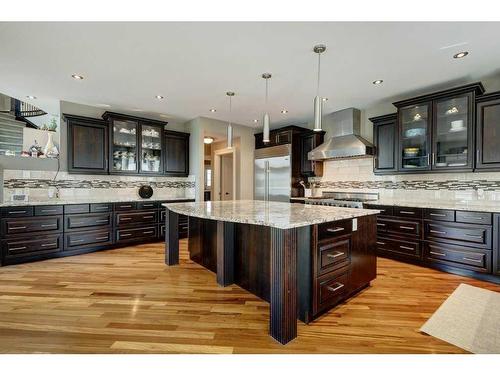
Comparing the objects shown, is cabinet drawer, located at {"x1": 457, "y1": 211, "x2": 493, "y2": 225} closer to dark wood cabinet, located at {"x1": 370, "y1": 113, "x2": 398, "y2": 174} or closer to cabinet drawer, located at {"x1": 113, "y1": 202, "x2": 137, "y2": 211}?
dark wood cabinet, located at {"x1": 370, "y1": 113, "x2": 398, "y2": 174}

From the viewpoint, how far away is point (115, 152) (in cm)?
437

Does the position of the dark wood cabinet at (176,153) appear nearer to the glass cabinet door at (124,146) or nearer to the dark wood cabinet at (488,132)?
the glass cabinet door at (124,146)

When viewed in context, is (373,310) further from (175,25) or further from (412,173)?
(175,25)

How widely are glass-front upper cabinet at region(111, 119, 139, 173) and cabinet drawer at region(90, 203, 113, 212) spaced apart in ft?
2.39

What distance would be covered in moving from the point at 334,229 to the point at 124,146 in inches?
162

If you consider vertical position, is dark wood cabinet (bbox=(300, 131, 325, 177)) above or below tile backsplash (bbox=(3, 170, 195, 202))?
above

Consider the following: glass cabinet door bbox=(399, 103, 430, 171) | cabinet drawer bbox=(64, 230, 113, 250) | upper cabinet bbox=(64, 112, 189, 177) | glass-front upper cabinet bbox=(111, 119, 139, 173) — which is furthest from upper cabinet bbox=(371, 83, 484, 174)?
cabinet drawer bbox=(64, 230, 113, 250)

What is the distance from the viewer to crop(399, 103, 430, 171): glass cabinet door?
3426 millimetres

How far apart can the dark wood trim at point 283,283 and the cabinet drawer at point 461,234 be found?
246 cm

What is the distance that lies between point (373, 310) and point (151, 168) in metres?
4.34

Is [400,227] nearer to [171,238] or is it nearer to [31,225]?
[171,238]

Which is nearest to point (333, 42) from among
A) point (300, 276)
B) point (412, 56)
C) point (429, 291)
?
point (412, 56)

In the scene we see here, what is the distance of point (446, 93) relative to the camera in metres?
3.15

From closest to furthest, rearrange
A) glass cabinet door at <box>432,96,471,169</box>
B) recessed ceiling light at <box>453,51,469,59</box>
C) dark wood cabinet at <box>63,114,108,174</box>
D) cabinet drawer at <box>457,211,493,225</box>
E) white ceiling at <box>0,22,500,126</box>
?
white ceiling at <box>0,22,500,126</box> < recessed ceiling light at <box>453,51,469,59</box> < cabinet drawer at <box>457,211,493,225</box> < glass cabinet door at <box>432,96,471,169</box> < dark wood cabinet at <box>63,114,108,174</box>
